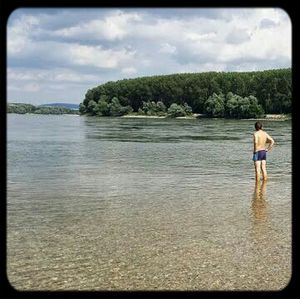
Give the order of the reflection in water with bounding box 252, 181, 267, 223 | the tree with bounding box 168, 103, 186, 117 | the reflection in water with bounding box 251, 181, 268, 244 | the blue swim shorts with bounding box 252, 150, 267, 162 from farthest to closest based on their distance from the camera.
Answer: the tree with bounding box 168, 103, 186, 117 → the blue swim shorts with bounding box 252, 150, 267, 162 → the reflection in water with bounding box 252, 181, 267, 223 → the reflection in water with bounding box 251, 181, 268, 244

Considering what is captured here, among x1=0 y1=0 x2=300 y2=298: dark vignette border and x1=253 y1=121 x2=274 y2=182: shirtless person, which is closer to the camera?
x1=0 y1=0 x2=300 y2=298: dark vignette border

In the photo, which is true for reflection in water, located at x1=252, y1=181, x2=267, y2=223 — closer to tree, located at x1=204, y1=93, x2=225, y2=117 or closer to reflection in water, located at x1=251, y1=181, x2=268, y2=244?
reflection in water, located at x1=251, y1=181, x2=268, y2=244

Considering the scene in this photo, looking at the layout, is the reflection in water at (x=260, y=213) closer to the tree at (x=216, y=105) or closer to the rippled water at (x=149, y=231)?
the rippled water at (x=149, y=231)

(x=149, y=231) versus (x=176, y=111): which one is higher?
(x=176, y=111)

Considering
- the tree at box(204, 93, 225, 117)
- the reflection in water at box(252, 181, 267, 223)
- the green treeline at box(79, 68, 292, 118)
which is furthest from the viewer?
the tree at box(204, 93, 225, 117)

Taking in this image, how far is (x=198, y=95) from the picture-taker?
133 m

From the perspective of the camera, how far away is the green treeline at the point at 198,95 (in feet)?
379

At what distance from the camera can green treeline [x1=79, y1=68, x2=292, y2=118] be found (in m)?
115

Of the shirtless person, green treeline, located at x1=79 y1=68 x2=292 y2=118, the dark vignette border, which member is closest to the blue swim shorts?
the shirtless person
